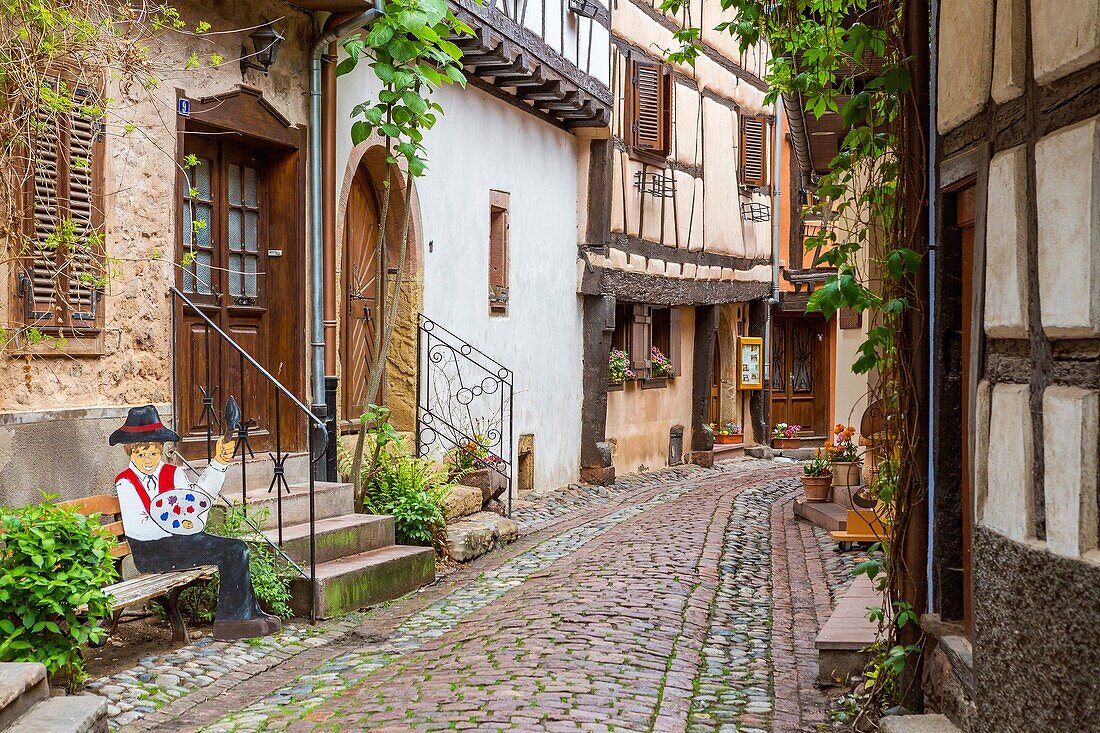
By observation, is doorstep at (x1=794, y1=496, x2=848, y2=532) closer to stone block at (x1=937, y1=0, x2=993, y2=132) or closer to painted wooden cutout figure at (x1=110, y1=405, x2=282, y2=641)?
painted wooden cutout figure at (x1=110, y1=405, x2=282, y2=641)

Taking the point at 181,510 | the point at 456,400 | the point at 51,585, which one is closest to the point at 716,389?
the point at 456,400

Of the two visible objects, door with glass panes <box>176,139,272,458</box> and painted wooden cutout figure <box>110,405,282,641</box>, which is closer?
painted wooden cutout figure <box>110,405,282,641</box>

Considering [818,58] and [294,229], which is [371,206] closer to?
[294,229]

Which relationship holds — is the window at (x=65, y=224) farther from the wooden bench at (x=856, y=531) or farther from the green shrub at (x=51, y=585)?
the wooden bench at (x=856, y=531)

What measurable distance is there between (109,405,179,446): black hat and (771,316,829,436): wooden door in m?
19.4

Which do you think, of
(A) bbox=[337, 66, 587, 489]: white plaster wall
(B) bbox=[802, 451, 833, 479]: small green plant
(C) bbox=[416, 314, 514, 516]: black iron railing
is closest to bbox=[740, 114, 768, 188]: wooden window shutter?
(A) bbox=[337, 66, 587, 489]: white plaster wall

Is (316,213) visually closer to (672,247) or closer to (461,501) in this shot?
(461,501)

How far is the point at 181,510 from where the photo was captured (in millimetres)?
6535

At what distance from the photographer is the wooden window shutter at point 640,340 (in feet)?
57.8

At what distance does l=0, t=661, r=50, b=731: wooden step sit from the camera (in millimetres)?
4352

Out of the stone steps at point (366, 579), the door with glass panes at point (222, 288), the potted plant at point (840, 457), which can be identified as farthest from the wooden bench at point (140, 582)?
the potted plant at point (840, 457)

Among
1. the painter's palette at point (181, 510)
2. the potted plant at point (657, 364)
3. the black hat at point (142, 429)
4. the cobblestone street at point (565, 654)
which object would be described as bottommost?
the cobblestone street at point (565, 654)

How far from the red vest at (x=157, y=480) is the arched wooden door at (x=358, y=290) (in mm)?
3767

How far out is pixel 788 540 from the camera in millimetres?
10719
